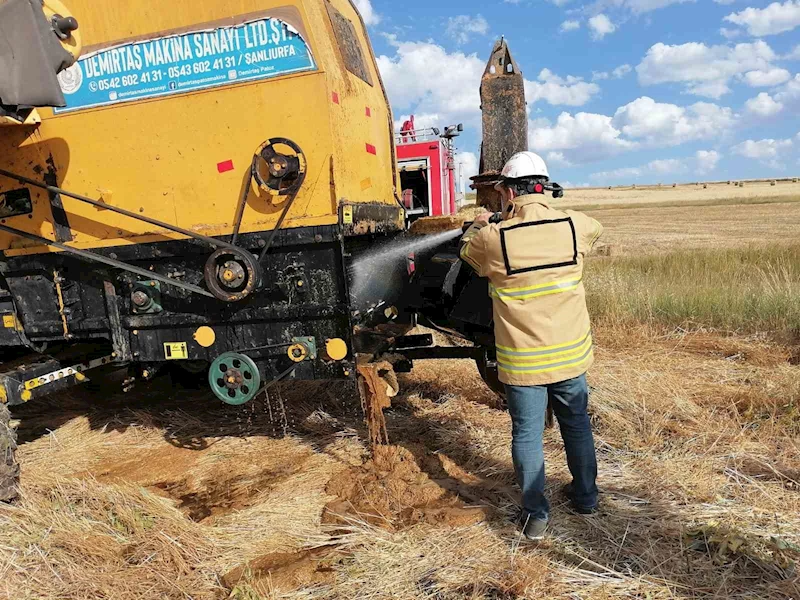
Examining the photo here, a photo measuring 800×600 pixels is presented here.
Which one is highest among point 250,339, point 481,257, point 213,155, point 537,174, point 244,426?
point 213,155

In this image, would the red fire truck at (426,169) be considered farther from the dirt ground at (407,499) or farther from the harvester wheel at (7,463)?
the harvester wheel at (7,463)

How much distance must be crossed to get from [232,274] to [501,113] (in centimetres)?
228

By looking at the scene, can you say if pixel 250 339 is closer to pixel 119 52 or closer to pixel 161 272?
pixel 161 272

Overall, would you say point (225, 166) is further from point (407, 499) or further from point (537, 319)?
point (407, 499)

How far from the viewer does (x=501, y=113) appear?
4.46 metres

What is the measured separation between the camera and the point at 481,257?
310cm

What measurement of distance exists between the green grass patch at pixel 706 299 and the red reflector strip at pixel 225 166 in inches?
190

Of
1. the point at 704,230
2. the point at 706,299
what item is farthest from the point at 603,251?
the point at 704,230

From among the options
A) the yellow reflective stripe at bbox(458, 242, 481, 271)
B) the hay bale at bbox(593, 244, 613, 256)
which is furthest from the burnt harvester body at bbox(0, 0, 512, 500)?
the hay bale at bbox(593, 244, 613, 256)

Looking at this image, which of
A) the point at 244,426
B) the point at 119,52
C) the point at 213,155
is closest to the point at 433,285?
the point at 213,155

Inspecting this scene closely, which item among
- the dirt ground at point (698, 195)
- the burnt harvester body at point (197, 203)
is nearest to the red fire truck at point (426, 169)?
the burnt harvester body at point (197, 203)

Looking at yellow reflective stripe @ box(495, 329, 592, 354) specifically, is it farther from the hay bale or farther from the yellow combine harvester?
the hay bale

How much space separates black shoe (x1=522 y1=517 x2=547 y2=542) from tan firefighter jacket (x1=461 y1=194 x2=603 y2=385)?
2.29 ft

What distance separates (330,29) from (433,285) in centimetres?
171
